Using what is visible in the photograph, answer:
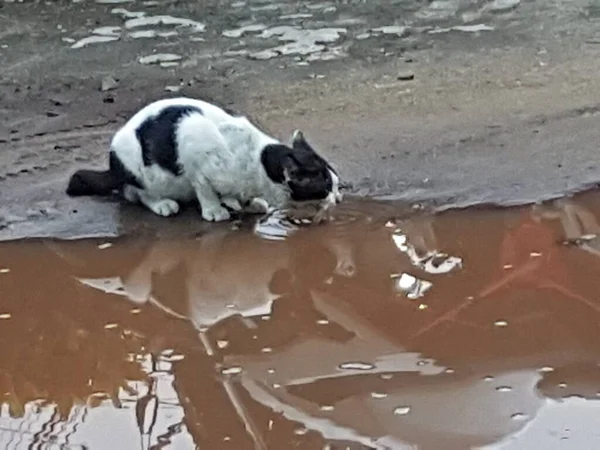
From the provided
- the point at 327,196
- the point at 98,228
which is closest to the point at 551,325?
the point at 327,196

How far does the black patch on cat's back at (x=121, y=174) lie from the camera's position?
5.88m

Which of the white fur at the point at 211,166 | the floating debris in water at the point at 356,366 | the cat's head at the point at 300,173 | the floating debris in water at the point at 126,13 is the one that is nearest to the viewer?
the floating debris in water at the point at 356,366

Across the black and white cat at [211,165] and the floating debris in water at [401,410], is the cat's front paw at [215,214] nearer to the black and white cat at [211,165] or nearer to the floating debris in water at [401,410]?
the black and white cat at [211,165]

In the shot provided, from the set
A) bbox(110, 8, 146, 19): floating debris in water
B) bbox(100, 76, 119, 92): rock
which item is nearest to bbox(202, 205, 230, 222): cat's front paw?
bbox(100, 76, 119, 92): rock

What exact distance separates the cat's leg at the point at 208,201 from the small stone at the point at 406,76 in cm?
227

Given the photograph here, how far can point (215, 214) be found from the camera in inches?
225

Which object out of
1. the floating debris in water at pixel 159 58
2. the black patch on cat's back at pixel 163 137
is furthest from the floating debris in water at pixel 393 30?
the black patch on cat's back at pixel 163 137

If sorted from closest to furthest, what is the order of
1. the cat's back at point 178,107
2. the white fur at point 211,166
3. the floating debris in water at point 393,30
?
the white fur at point 211,166 → the cat's back at point 178,107 → the floating debris in water at point 393,30

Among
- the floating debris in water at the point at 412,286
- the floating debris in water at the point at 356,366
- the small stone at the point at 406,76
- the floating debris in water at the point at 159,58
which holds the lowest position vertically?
the floating debris in water at the point at 412,286

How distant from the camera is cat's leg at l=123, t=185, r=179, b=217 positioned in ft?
19.2

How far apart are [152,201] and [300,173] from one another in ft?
2.70

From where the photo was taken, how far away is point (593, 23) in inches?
342

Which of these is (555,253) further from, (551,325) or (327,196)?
(327,196)

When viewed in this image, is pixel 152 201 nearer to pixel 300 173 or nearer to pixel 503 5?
pixel 300 173
